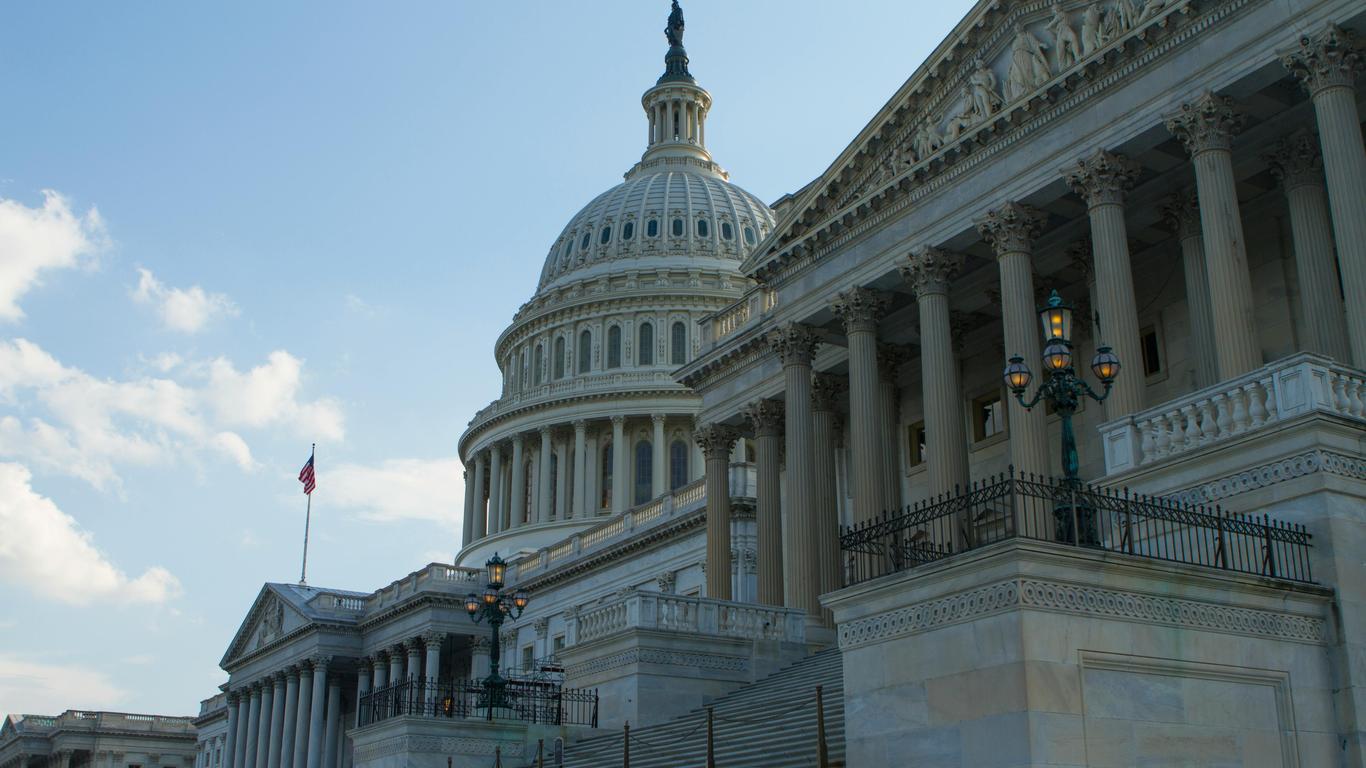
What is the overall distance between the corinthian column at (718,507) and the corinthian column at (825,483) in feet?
12.4

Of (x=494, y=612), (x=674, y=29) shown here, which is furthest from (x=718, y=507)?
(x=674, y=29)

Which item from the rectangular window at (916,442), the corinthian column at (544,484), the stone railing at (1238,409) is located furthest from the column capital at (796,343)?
the corinthian column at (544,484)

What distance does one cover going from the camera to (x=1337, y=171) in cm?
2578

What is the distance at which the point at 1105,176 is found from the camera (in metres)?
30.6

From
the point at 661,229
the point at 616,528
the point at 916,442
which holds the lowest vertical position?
the point at 916,442

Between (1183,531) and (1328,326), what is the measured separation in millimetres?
9925

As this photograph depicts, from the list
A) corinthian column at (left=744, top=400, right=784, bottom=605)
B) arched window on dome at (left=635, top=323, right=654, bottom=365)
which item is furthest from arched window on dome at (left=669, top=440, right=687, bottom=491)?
corinthian column at (left=744, top=400, right=784, bottom=605)

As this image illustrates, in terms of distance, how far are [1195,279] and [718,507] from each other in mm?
17081

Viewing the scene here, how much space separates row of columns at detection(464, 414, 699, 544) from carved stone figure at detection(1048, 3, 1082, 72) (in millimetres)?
63634

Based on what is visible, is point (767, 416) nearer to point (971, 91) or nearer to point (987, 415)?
point (987, 415)

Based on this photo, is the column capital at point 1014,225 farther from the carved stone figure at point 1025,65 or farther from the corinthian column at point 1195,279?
the corinthian column at point 1195,279

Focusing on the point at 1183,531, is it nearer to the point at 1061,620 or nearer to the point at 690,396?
the point at 1061,620

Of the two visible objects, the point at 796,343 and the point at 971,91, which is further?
the point at 796,343

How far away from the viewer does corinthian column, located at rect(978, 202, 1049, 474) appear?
1197 inches
